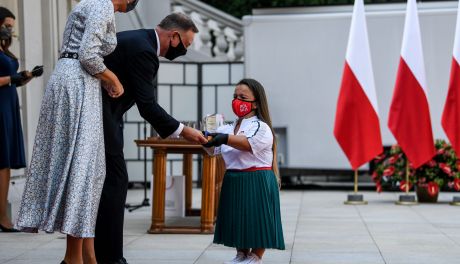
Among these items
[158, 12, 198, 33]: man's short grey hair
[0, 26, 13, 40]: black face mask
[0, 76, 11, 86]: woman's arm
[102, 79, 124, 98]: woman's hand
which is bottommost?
[102, 79, 124, 98]: woman's hand

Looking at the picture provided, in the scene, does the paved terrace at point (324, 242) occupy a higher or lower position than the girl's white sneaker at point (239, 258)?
lower

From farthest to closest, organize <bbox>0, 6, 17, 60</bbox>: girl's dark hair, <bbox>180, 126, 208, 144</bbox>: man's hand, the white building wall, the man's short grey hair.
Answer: the white building wall
<bbox>0, 6, 17, 60</bbox>: girl's dark hair
the man's short grey hair
<bbox>180, 126, 208, 144</bbox>: man's hand

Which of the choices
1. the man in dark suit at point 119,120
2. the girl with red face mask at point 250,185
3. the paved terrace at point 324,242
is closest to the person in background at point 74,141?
the man in dark suit at point 119,120

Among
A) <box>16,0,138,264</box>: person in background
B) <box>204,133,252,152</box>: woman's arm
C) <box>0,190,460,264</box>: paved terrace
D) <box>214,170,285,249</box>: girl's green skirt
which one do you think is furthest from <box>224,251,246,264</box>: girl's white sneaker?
<box>16,0,138,264</box>: person in background

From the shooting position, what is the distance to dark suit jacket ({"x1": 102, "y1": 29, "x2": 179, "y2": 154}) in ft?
18.7

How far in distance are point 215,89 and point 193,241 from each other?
394 inches

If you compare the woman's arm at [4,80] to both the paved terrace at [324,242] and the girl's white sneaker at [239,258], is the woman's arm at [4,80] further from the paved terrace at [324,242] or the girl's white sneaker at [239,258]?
the girl's white sneaker at [239,258]

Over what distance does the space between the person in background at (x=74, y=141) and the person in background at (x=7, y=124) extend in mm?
3249

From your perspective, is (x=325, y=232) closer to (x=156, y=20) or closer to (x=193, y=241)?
(x=193, y=241)

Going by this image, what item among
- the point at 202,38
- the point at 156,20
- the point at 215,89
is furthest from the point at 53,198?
the point at 202,38

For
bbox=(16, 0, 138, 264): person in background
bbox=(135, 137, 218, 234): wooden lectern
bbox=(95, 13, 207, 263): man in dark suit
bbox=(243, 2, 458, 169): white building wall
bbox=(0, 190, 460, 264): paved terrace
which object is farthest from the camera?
bbox=(243, 2, 458, 169): white building wall

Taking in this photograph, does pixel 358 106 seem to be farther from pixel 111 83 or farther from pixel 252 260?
pixel 111 83

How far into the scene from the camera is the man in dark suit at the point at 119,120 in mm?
5645

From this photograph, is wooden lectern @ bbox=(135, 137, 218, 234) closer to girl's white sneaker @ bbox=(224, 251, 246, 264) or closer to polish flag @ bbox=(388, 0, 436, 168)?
girl's white sneaker @ bbox=(224, 251, 246, 264)
